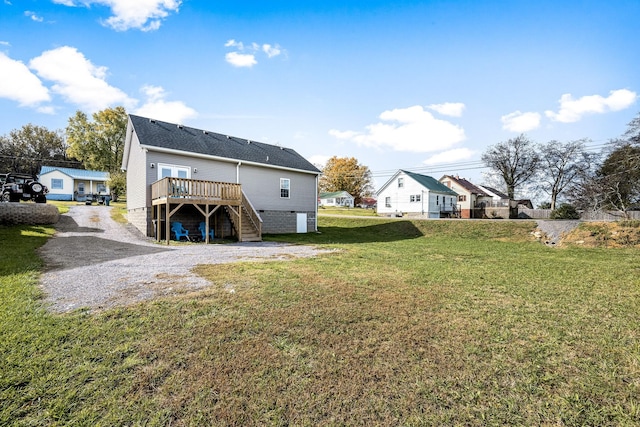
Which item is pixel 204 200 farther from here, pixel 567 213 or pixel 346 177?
pixel 346 177

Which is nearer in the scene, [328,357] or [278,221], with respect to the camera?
[328,357]

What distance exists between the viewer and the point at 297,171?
790 inches

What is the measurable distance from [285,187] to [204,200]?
671 centimetres

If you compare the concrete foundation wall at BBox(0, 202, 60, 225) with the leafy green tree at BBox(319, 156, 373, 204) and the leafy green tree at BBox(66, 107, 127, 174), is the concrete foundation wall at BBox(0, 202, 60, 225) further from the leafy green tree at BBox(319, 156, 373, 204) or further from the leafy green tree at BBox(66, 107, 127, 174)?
the leafy green tree at BBox(319, 156, 373, 204)

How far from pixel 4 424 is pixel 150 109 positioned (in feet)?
101

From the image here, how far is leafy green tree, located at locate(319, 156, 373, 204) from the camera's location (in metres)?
60.2

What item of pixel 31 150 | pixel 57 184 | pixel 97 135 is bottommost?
pixel 57 184

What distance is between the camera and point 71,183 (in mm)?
32625

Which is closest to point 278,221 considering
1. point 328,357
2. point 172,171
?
point 172,171

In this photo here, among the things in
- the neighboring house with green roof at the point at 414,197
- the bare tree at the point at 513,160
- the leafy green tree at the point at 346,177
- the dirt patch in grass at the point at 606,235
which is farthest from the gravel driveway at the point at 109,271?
the leafy green tree at the point at 346,177

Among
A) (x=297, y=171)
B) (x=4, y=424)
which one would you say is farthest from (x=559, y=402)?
(x=297, y=171)

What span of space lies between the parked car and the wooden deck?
9.78 m

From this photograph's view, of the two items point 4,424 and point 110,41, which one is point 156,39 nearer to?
point 110,41

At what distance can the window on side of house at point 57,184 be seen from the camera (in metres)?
31.8
